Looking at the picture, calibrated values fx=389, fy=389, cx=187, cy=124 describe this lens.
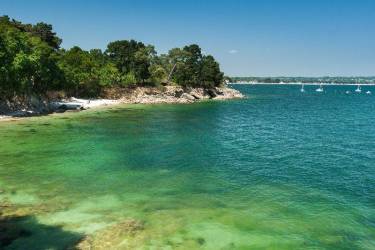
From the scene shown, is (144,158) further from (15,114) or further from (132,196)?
(15,114)

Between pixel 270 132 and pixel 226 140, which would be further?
pixel 270 132

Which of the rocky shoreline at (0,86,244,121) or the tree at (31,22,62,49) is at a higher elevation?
the tree at (31,22,62,49)

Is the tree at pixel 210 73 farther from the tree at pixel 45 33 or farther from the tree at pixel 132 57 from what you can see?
the tree at pixel 45 33

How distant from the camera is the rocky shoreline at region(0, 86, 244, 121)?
266 feet

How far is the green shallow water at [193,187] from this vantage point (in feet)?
78.0

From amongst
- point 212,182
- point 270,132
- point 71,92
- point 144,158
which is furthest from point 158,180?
point 71,92

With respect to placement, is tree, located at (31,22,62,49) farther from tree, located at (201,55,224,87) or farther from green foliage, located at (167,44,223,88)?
tree, located at (201,55,224,87)

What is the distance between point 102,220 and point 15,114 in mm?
59045

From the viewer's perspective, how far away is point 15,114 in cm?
7650

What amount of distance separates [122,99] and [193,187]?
98.6m

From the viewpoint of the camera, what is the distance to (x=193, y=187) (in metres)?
33.9

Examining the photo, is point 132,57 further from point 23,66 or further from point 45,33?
point 23,66

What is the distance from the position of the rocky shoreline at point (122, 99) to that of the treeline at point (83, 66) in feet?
9.58

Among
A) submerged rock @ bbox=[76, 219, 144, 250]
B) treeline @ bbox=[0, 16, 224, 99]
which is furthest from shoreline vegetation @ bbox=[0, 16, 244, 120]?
submerged rock @ bbox=[76, 219, 144, 250]
